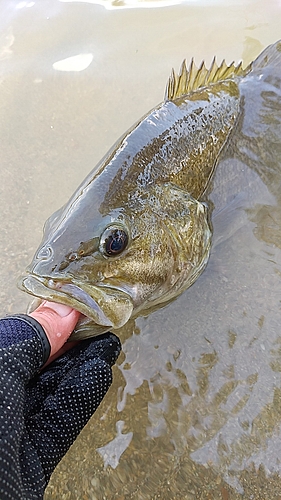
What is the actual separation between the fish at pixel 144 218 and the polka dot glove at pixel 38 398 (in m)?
0.14

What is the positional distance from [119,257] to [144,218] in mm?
324

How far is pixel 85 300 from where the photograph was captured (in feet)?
6.32

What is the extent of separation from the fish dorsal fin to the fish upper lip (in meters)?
1.67

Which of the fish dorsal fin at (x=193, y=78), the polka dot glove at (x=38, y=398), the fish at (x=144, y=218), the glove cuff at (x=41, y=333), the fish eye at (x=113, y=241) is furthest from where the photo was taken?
the fish dorsal fin at (x=193, y=78)

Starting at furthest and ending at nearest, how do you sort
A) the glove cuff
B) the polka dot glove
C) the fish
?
the fish → the glove cuff → the polka dot glove

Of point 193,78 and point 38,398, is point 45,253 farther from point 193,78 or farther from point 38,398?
point 193,78

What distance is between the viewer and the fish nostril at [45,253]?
2049 millimetres

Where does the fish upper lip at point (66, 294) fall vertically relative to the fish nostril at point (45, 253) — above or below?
below

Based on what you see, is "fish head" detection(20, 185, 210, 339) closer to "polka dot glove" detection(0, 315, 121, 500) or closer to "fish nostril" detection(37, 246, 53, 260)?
"fish nostril" detection(37, 246, 53, 260)

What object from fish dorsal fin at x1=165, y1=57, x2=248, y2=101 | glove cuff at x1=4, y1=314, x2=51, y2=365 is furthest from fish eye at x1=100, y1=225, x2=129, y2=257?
fish dorsal fin at x1=165, y1=57, x2=248, y2=101

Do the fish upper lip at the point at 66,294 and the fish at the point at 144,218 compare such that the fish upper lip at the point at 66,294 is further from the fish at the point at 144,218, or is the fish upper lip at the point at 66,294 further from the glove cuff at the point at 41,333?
the glove cuff at the point at 41,333

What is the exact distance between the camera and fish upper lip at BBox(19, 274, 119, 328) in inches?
74.3

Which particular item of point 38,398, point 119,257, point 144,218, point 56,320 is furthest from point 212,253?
point 38,398

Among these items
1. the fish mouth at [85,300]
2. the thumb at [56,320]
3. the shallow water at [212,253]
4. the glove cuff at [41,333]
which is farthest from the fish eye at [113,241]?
the shallow water at [212,253]
